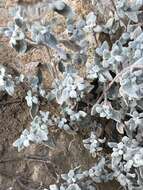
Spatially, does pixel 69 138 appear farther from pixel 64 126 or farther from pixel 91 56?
pixel 91 56

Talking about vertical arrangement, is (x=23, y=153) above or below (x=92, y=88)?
below

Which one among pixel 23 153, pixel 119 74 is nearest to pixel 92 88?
pixel 119 74

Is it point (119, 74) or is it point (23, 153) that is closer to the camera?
point (119, 74)

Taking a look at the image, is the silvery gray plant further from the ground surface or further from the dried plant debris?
the ground surface

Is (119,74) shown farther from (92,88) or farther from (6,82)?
(6,82)

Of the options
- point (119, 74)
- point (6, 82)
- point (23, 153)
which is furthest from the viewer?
point (23, 153)

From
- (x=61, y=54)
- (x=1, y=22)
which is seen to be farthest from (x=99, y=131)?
(x=1, y=22)

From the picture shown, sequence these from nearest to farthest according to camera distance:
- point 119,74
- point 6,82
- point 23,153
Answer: point 119,74
point 6,82
point 23,153
